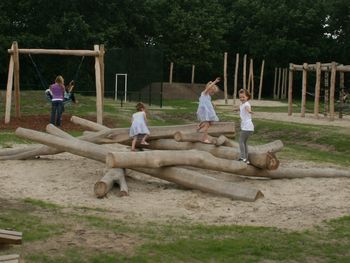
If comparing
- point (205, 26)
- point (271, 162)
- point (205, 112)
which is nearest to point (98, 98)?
point (205, 112)

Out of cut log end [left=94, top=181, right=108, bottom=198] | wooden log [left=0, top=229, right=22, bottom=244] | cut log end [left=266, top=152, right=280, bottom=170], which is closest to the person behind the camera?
wooden log [left=0, top=229, right=22, bottom=244]

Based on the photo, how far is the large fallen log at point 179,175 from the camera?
31.8 feet

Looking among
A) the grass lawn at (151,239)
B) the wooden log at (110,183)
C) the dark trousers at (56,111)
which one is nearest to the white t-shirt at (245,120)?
the wooden log at (110,183)

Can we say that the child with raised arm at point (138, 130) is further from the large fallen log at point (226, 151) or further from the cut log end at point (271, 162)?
the cut log end at point (271, 162)

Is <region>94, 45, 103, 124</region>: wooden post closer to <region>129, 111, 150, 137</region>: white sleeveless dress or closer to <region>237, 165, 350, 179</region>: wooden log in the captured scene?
<region>129, 111, 150, 137</region>: white sleeveless dress

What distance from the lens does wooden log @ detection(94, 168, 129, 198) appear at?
31.7ft

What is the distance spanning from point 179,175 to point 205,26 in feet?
142

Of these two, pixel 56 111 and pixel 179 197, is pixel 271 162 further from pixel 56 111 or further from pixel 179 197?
pixel 56 111

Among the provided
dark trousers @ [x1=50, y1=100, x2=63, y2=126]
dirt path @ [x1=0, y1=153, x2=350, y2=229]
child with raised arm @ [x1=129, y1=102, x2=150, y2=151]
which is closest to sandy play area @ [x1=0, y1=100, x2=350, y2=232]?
dirt path @ [x1=0, y1=153, x2=350, y2=229]

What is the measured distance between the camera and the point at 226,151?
38.2 ft

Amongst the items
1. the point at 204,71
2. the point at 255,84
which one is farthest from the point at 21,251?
the point at 255,84

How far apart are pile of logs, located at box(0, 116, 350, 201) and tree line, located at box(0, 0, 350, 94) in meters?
34.5

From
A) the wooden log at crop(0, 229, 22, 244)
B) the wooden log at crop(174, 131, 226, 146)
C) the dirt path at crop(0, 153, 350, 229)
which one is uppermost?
the wooden log at crop(174, 131, 226, 146)

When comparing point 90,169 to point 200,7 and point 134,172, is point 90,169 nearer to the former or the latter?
point 134,172
